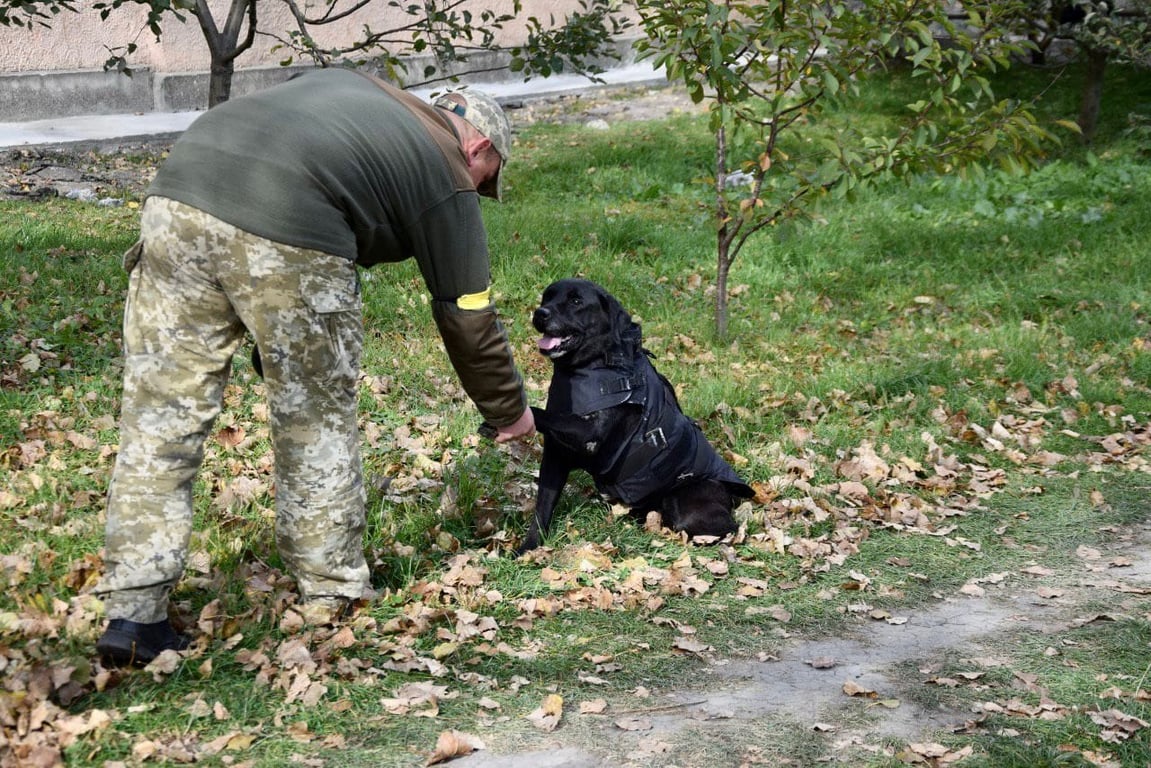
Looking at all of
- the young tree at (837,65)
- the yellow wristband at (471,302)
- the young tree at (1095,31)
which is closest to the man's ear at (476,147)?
the yellow wristband at (471,302)

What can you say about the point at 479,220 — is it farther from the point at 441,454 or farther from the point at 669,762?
the point at 441,454

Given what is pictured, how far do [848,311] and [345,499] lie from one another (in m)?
6.10

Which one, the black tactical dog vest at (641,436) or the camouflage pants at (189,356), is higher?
the camouflage pants at (189,356)

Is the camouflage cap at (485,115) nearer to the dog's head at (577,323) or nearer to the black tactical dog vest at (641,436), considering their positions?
the dog's head at (577,323)

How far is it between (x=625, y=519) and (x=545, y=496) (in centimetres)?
55

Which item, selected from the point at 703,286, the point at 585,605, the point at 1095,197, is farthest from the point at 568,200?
the point at 585,605

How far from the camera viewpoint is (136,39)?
43.1 feet

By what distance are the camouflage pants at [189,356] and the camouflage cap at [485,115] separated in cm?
68

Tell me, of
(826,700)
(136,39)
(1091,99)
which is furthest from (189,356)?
(1091,99)

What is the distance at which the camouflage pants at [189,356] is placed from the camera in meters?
3.37

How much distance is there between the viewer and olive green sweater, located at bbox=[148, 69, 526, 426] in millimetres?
3338

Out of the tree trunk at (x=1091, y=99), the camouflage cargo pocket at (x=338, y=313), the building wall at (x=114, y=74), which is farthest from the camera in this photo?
the tree trunk at (x=1091, y=99)

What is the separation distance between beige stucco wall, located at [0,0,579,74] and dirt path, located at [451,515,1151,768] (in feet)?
28.6

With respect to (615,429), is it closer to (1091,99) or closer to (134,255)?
(134,255)
